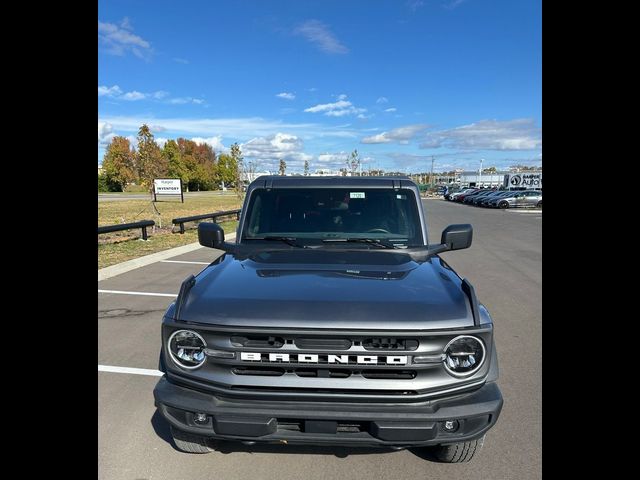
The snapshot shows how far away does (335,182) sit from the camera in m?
4.04

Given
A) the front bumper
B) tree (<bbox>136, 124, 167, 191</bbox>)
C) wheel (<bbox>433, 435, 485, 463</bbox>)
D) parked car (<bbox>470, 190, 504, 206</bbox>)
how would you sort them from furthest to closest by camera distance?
1. parked car (<bbox>470, 190, 504, 206</bbox>)
2. tree (<bbox>136, 124, 167, 191</bbox>)
3. wheel (<bbox>433, 435, 485, 463</bbox>)
4. the front bumper

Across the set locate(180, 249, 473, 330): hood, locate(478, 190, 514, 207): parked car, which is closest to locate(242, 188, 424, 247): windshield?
locate(180, 249, 473, 330): hood

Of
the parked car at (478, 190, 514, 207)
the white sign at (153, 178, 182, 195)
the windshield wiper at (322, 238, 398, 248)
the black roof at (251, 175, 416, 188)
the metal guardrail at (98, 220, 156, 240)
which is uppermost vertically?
the parked car at (478, 190, 514, 207)

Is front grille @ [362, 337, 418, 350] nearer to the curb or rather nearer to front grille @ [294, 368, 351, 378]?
front grille @ [294, 368, 351, 378]

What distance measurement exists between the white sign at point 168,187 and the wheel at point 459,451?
19433 millimetres

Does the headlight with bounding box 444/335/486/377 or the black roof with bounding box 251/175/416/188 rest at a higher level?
the black roof with bounding box 251/175/416/188

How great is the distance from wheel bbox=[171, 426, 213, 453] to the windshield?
1.65 m

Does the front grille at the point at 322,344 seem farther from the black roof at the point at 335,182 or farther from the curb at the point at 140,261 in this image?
the curb at the point at 140,261

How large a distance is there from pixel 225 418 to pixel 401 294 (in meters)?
1.16

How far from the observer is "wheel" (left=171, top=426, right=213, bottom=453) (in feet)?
8.94

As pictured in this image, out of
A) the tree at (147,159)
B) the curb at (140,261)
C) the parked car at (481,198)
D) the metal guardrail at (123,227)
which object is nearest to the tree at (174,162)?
the parked car at (481,198)

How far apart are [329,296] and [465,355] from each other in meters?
0.79

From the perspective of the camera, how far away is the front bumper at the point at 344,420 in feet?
7.18
